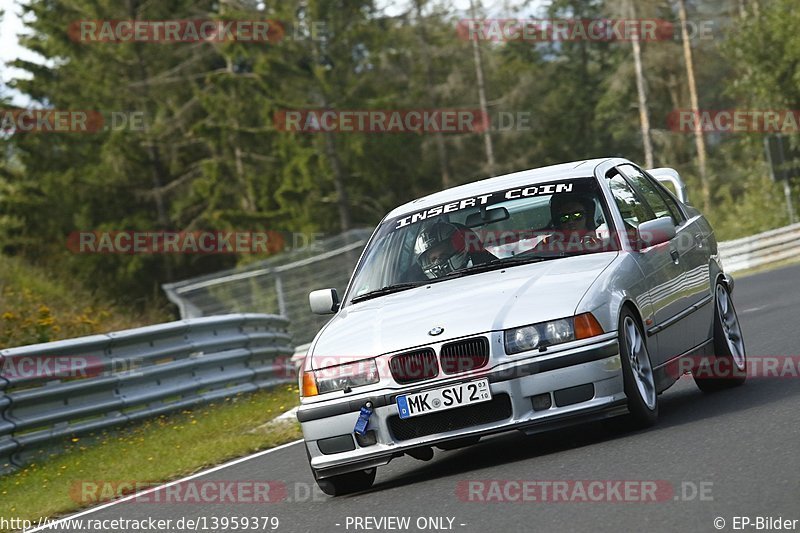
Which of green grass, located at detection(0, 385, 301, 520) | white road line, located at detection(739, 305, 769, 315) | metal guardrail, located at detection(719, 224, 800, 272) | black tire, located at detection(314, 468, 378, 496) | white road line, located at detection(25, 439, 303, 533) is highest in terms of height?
black tire, located at detection(314, 468, 378, 496)

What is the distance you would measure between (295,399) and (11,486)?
12.2 ft

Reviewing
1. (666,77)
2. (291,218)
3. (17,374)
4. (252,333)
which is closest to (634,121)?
(666,77)

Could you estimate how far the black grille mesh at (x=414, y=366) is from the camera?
7.22 meters

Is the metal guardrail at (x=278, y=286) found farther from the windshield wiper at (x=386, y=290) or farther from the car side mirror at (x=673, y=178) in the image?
the windshield wiper at (x=386, y=290)

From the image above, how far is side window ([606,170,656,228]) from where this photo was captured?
28.5ft

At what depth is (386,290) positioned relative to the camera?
850 centimetres

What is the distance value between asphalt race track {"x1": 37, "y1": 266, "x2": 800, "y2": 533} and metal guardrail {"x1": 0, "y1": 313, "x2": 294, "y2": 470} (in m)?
3.15

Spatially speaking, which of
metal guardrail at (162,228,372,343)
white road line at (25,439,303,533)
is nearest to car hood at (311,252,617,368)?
white road line at (25,439,303,533)

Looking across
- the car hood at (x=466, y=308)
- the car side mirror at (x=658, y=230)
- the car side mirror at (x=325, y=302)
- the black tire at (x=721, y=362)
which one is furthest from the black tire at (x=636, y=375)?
the car side mirror at (x=325, y=302)

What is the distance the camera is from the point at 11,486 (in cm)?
1115

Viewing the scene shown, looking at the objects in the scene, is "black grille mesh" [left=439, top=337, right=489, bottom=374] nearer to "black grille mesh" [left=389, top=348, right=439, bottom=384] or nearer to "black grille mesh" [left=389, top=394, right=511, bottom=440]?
"black grille mesh" [left=389, top=348, right=439, bottom=384]

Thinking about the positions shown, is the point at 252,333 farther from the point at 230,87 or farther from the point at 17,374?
the point at 230,87

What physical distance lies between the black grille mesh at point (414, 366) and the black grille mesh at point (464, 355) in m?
0.06

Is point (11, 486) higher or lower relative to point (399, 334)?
lower
